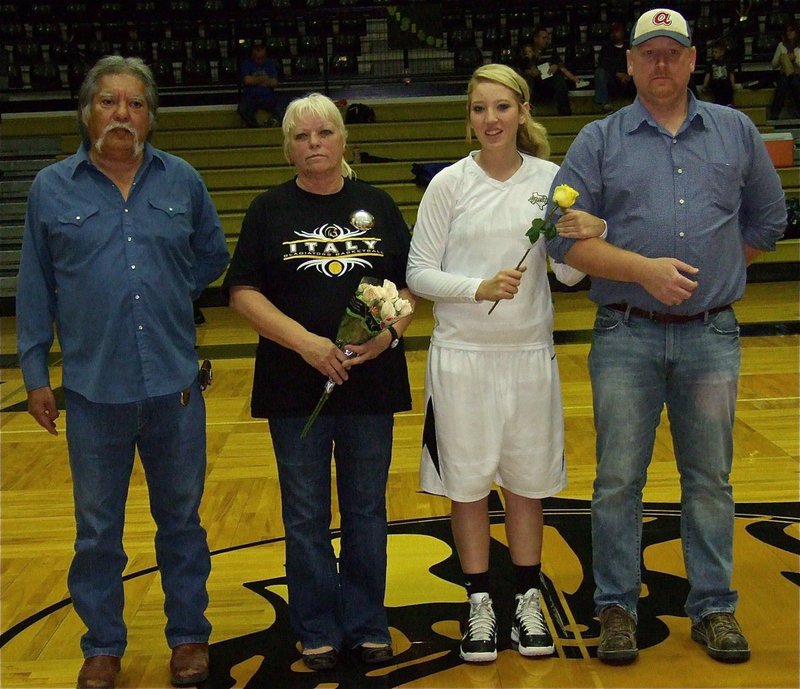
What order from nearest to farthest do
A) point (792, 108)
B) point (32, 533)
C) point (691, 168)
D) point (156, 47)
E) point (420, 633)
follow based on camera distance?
point (691, 168), point (420, 633), point (32, 533), point (792, 108), point (156, 47)

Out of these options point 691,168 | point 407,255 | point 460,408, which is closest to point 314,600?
point 460,408

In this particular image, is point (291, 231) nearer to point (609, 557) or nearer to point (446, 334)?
point (446, 334)

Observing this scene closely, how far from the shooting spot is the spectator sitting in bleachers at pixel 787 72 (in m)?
12.3

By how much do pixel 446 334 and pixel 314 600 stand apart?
2.71 ft

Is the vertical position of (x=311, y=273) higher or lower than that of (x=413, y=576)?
higher

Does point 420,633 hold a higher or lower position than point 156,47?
lower

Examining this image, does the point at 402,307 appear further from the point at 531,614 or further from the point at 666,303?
the point at 531,614

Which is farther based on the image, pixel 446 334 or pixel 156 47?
pixel 156 47

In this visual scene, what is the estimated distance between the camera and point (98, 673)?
8.94ft

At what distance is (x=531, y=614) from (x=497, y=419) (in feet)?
1.86

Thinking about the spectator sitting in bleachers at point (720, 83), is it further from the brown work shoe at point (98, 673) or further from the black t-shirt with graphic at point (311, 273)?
the brown work shoe at point (98, 673)

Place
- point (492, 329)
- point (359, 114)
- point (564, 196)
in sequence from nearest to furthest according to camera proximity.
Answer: point (564, 196) < point (492, 329) < point (359, 114)

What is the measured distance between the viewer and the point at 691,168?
8.93ft

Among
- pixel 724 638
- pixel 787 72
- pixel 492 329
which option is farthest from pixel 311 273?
pixel 787 72
